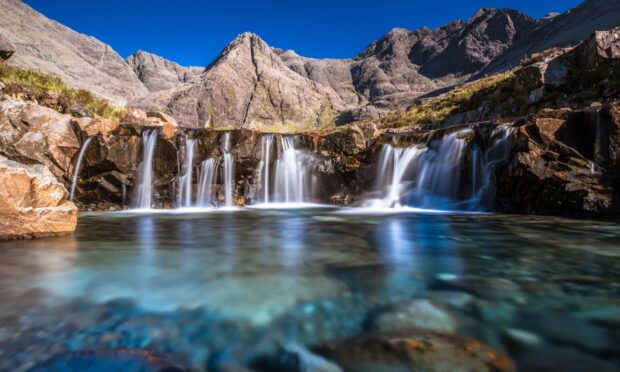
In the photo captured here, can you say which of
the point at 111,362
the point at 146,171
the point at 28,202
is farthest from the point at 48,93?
the point at 111,362

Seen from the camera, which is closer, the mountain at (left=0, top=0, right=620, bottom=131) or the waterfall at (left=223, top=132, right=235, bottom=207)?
the waterfall at (left=223, top=132, right=235, bottom=207)

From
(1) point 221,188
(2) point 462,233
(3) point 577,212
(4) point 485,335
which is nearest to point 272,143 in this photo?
(1) point 221,188

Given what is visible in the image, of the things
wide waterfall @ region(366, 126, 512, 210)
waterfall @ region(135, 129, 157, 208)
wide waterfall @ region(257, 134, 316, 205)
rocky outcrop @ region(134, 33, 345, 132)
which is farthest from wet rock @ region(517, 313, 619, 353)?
rocky outcrop @ region(134, 33, 345, 132)

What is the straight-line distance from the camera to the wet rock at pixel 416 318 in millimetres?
2208

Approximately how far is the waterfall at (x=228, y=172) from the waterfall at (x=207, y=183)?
446mm

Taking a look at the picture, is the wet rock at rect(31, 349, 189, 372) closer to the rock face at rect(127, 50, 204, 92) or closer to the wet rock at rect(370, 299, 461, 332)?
the wet rock at rect(370, 299, 461, 332)

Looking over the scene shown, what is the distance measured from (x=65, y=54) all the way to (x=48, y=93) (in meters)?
65.0

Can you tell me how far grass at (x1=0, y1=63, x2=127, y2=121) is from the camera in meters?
14.1

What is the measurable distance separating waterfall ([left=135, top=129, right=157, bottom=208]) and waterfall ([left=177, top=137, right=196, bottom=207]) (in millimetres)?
1117

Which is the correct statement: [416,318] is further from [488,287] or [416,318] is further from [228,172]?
[228,172]

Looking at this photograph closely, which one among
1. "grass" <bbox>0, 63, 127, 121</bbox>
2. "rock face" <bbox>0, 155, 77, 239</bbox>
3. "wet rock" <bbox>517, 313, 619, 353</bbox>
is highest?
"grass" <bbox>0, 63, 127, 121</bbox>

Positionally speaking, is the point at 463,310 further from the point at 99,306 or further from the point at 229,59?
the point at 229,59

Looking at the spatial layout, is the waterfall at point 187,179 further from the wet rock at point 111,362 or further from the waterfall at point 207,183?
the wet rock at point 111,362

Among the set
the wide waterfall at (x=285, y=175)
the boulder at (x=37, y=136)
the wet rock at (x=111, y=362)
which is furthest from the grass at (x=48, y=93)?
the wet rock at (x=111, y=362)
